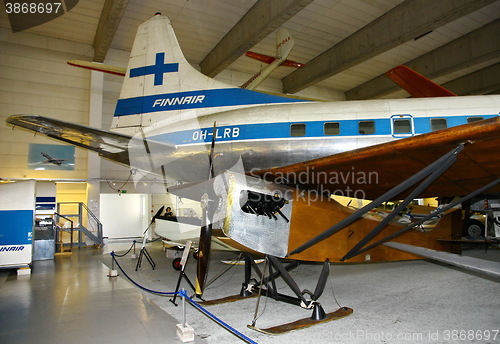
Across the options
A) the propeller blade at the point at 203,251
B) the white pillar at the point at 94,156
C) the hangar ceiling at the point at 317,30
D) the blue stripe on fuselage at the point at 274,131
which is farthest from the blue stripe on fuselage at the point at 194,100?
the white pillar at the point at 94,156

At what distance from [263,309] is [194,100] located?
612 centimetres

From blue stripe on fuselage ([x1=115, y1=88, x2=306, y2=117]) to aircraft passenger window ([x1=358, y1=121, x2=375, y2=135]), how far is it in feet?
7.51

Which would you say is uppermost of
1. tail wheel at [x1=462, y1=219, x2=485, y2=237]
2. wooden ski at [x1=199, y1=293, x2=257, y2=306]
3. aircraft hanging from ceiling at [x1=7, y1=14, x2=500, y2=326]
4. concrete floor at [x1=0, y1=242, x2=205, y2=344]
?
aircraft hanging from ceiling at [x1=7, y1=14, x2=500, y2=326]

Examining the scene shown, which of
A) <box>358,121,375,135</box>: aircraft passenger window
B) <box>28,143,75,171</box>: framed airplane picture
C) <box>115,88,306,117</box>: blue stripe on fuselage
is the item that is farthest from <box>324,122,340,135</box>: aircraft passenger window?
<box>28,143,75,171</box>: framed airplane picture

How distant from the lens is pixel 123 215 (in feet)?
67.5

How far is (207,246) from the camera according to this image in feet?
15.2

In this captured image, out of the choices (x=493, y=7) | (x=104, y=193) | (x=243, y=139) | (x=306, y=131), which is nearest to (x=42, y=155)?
(x=104, y=193)

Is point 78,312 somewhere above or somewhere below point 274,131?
below

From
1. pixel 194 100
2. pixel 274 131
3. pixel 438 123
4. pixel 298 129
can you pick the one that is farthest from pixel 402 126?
pixel 194 100

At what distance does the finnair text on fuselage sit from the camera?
31.3ft

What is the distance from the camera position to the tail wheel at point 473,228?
45.5 feet

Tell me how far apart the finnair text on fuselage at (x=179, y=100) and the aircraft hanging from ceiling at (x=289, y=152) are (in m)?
0.03

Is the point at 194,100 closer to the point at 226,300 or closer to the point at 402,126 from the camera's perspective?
the point at 402,126

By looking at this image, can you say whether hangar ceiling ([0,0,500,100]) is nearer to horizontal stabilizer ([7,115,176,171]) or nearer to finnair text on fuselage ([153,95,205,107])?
finnair text on fuselage ([153,95,205,107])
